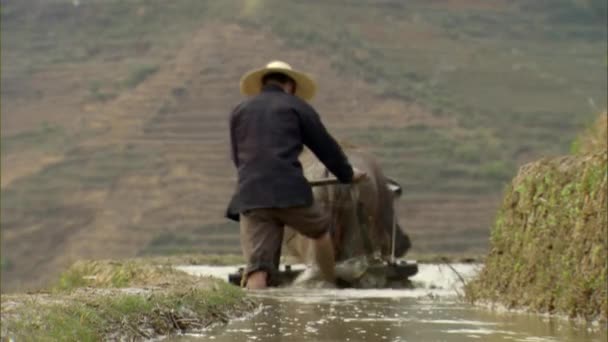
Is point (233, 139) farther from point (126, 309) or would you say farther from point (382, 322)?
point (126, 309)

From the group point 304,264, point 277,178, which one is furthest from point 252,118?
point 304,264

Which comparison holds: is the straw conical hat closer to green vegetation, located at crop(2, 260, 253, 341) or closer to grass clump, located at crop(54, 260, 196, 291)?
grass clump, located at crop(54, 260, 196, 291)

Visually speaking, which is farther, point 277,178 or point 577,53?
point 577,53

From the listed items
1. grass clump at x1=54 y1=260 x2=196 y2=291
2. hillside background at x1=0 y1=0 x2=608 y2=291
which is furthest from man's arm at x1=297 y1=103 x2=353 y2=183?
hillside background at x1=0 y1=0 x2=608 y2=291

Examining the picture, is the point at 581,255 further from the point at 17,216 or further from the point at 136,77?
the point at 136,77

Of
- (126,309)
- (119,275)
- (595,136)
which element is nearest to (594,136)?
(595,136)

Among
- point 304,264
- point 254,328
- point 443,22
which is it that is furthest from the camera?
point 443,22

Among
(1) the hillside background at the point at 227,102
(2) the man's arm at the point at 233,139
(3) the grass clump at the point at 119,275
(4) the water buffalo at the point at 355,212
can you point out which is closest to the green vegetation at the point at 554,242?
(3) the grass clump at the point at 119,275

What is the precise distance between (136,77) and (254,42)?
5.38 meters

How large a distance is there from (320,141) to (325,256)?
0.93 m

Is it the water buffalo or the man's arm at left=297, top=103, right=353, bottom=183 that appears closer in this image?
the man's arm at left=297, top=103, right=353, bottom=183

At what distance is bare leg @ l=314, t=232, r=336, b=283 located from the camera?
13.0 meters

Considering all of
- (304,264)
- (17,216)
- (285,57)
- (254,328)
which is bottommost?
(17,216)

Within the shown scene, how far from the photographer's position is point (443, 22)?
8556 centimetres
